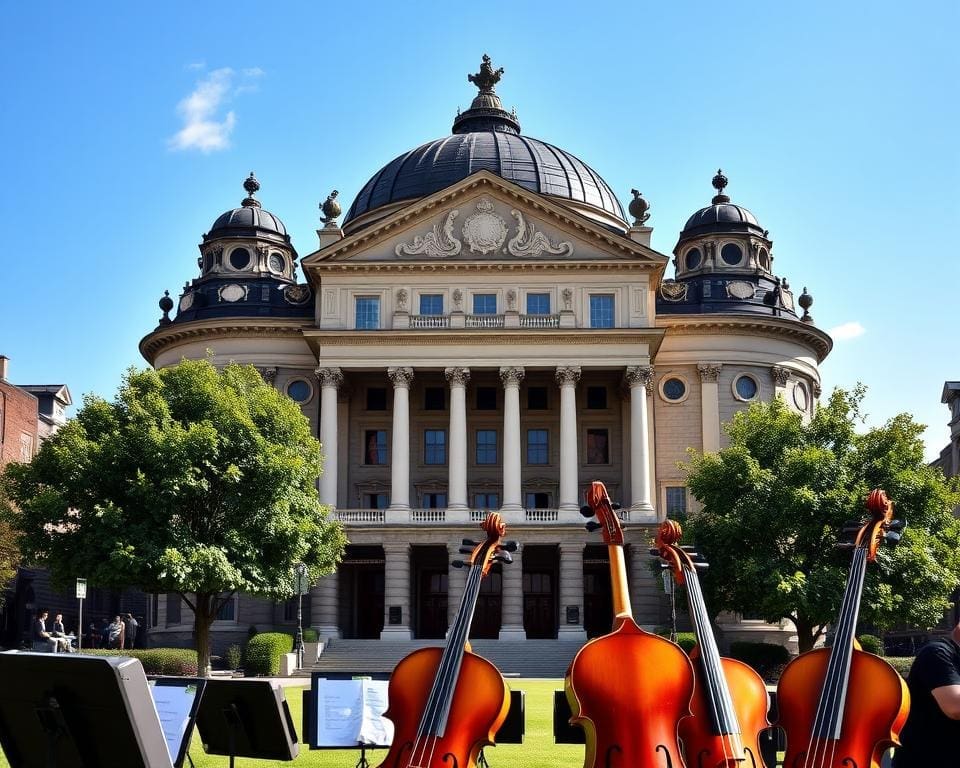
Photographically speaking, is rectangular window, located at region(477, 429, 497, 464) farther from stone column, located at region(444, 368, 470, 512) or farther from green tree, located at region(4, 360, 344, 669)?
green tree, located at region(4, 360, 344, 669)

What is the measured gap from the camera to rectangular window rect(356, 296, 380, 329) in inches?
2248

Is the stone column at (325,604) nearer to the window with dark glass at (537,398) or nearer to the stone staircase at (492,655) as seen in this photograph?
the stone staircase at (492,655)

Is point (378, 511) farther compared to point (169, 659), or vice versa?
point (378, 511)

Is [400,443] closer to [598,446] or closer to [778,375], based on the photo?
[598,446]

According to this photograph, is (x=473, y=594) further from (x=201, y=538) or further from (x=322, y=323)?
(x=322, y=323)

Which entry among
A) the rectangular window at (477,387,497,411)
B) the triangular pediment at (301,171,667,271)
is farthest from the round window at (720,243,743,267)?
the rectangular window at (477,387,497,411)

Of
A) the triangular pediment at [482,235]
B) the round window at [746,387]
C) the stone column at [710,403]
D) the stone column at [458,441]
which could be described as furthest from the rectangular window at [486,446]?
the round window at [746,387]

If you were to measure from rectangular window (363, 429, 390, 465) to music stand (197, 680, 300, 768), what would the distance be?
47.1 m

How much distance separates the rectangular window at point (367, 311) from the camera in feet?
187

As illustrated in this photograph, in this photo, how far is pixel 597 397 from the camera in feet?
198

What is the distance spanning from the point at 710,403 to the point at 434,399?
14216mm

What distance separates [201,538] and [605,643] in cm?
3154

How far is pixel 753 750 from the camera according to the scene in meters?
10.0

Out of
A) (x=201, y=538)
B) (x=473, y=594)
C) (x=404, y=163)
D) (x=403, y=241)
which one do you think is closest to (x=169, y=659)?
(x=201, y=538)
